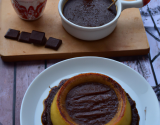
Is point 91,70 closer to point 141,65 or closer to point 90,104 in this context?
point 90,104

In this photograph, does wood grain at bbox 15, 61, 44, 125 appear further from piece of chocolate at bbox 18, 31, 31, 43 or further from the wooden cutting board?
piece of chocolate at bbox 18, 31, 31, 43

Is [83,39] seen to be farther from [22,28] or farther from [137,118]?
[137,118]

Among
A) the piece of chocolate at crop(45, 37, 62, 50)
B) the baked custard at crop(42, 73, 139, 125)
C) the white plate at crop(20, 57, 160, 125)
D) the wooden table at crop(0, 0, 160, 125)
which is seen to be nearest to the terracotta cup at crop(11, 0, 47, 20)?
the piece of chocolate at crop(45, 37, 62, 50)

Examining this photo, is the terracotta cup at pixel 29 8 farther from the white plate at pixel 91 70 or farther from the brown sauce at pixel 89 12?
the white plate at pixel 91 70

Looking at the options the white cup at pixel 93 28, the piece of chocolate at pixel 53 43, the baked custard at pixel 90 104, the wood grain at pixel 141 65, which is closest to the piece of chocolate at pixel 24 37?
the piece of chocolate at pixel 53 43

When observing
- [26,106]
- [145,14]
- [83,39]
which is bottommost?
[26,106]

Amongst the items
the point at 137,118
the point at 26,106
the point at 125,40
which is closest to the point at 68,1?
the point at 125,40

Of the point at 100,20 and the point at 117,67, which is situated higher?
the point at 100,20
